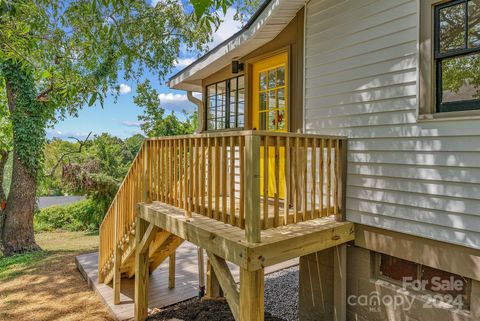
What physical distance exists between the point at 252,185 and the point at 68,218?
18126 millimetres

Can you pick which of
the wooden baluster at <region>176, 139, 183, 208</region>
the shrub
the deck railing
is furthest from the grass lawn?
the shrub

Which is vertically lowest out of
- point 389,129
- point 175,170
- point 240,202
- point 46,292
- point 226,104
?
point 46,292

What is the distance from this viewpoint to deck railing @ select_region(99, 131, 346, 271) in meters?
2.66

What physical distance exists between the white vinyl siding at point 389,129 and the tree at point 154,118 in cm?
1530

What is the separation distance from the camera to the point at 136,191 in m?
4.88

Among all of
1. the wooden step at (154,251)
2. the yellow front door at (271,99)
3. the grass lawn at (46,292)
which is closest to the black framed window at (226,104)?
the yellow front door at (271,99)

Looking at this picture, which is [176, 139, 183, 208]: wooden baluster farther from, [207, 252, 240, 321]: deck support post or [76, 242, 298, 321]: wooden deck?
[76, 242, 298, 321]: wooden deck

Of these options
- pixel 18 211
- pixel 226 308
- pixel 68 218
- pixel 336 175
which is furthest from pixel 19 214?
pixel 336 175

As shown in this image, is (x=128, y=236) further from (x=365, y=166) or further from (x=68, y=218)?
(x=68, y=218)

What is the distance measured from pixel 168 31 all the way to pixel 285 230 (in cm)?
895

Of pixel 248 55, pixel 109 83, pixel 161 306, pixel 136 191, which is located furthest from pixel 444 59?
pixel 109 83

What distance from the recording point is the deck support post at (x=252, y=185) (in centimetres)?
257

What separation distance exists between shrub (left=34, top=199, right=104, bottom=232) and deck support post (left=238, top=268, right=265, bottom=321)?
1398 centimetres

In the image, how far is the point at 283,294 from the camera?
549 cm
